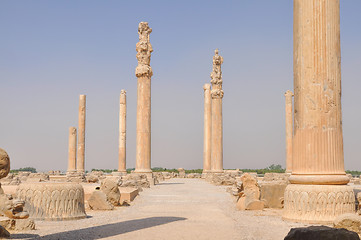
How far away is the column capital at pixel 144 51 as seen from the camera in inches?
988

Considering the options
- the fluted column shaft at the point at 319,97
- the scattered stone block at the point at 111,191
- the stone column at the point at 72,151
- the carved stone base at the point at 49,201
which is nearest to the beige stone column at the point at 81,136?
the stone column at the point at 72,151

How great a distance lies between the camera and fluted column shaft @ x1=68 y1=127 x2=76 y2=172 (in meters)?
38.0

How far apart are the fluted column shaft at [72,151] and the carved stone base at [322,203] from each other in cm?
3071

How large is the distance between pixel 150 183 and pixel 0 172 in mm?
18343

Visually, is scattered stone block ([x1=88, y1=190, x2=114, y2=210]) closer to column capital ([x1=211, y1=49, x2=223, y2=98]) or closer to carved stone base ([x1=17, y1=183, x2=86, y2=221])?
carved stone base ([x1=17, y1=183, x2=86, y2=221])

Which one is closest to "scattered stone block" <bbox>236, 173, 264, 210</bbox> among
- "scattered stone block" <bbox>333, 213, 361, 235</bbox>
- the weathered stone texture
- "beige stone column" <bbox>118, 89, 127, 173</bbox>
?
the weathered stone texture

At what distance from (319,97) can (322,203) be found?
2317mm

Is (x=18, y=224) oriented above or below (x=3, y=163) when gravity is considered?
below

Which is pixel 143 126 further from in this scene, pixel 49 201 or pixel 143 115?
pixel 49 201

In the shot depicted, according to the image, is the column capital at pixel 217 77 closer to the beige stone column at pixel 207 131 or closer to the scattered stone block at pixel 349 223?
the beige stone column at pixel 207 131

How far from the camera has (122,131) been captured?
121ft

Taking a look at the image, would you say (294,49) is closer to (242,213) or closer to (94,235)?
(242,213)

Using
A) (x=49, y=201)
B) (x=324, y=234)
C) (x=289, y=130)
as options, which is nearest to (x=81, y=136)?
(x=289, y=130)

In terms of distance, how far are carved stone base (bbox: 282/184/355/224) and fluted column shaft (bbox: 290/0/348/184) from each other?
0.16m
